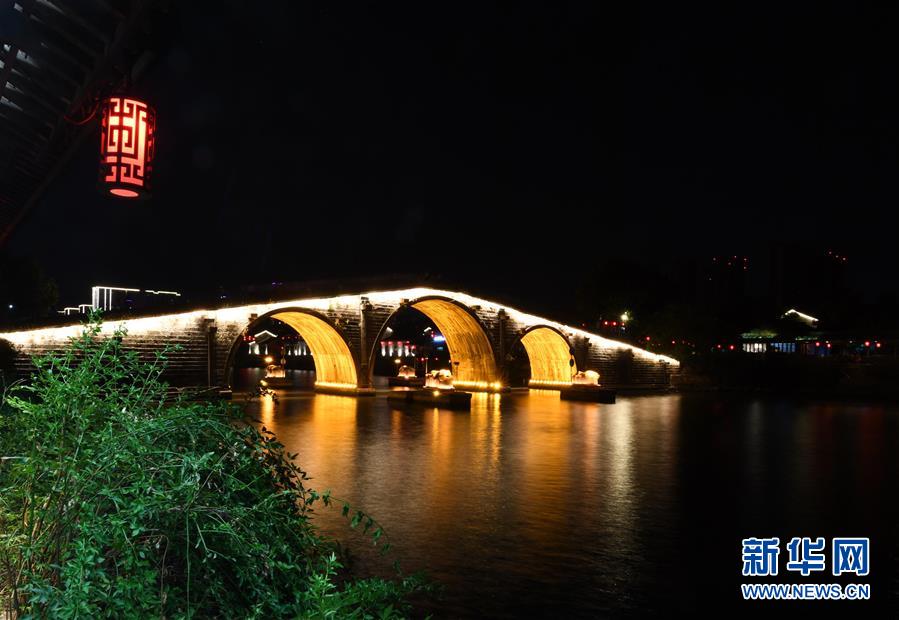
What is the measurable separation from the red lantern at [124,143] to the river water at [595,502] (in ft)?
16.4

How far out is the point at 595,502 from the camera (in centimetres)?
998

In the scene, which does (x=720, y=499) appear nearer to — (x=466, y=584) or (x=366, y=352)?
(x=466, y=584)

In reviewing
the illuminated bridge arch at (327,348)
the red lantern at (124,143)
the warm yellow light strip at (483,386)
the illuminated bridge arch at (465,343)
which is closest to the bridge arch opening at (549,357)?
the illuminated bridge arch at (465,343)

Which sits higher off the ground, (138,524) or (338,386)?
(138,524)

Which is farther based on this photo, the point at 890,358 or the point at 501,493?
the point at 890,358

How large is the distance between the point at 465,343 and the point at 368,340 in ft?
24.9

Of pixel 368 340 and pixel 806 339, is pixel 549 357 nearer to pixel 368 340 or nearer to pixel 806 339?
pixel 368 340

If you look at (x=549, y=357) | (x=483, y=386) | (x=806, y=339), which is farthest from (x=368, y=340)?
(x=806, y=339)

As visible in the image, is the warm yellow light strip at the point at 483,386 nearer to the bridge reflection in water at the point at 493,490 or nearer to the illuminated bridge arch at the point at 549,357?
the illuminated bridge arch at the point at 549,357

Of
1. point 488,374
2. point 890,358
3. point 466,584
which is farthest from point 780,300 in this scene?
point 466,584

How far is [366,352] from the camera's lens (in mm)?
31297

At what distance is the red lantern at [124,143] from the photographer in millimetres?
10492

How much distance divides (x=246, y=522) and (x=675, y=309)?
45.3 metres

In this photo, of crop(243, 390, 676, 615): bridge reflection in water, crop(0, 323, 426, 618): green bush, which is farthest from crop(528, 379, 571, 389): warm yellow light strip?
crop(0, 323, 426, 618): green bush
